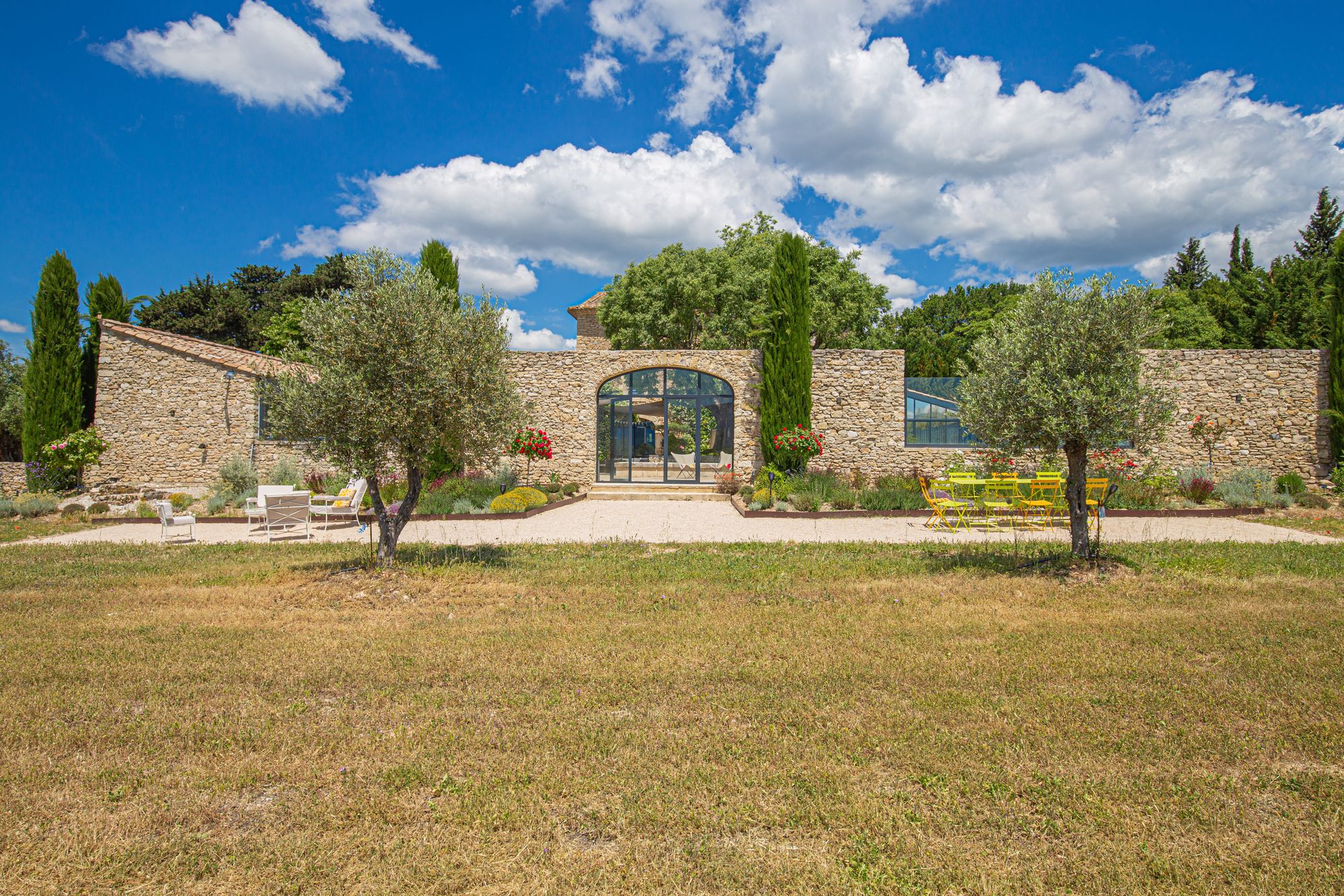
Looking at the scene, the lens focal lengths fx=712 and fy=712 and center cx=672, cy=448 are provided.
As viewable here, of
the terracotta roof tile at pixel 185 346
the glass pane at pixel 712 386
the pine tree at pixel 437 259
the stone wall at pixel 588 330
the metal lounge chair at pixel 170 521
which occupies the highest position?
the stone wall at pixel 588 330

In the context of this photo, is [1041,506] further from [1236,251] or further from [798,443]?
[1236,251]

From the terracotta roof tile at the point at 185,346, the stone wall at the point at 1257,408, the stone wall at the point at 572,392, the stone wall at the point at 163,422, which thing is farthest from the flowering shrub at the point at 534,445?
the stone wall at the point at 1257,408

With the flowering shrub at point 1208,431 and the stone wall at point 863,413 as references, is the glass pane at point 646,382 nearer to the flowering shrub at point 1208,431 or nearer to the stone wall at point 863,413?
the stone wall at point 863,413

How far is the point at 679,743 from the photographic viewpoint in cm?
346

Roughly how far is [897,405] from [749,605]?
12775 mm

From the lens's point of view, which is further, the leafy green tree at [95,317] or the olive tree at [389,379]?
the leafy green tree at [95,317]

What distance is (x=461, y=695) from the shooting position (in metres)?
4.11

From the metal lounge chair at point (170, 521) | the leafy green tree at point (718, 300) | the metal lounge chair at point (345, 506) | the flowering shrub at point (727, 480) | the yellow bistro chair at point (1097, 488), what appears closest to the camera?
the metal lounge chair at point (170, 521)

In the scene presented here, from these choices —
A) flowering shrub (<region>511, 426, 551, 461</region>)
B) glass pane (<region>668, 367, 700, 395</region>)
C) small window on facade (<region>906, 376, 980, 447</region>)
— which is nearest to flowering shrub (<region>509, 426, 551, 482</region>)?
flowering shrub (<region>511, 426, 551, 461</region>)

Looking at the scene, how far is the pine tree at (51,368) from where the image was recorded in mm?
17172

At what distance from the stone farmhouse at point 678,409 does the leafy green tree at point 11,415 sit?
470 centimetres

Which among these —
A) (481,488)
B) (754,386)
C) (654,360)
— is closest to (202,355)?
(481,488)

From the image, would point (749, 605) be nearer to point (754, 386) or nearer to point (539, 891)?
point (539, 891)

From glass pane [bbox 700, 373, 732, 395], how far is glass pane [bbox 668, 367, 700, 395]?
135 mm
